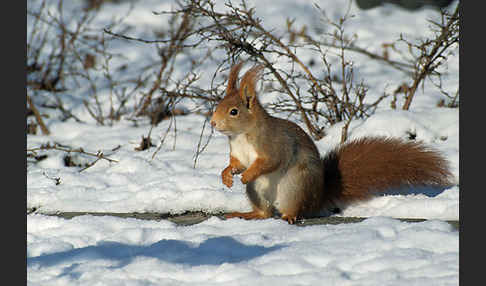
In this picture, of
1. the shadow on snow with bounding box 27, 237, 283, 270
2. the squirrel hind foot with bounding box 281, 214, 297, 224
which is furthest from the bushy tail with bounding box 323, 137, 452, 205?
the shadow on snow with bounding box 27, 237, 283, 270

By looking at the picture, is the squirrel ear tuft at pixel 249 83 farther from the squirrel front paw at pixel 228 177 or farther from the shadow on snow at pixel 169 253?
the shadow on snow at pixel 169 253

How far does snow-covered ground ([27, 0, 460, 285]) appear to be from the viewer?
2488 millimetres

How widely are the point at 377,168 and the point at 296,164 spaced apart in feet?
1.50

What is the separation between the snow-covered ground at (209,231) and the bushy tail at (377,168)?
10cm

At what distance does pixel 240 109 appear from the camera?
3045 mm

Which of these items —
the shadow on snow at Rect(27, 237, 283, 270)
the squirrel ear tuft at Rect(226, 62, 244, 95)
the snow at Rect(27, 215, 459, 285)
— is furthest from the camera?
the squirrel ear tuft at Rect(226, 62, 244, 95)

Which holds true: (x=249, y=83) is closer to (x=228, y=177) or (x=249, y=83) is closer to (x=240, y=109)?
(x=240, y=109)

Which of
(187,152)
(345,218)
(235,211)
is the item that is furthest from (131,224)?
(187,152)

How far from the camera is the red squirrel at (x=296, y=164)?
306cm

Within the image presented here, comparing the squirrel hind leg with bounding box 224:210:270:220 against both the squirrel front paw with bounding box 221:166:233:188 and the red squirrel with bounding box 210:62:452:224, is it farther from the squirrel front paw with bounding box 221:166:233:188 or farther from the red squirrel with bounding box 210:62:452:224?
the squirrel front paw with bounding box 221:166:233:188

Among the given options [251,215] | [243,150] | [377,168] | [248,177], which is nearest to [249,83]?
[243,150]

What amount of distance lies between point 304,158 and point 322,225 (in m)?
0.35

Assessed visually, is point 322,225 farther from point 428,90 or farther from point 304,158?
point 428,90

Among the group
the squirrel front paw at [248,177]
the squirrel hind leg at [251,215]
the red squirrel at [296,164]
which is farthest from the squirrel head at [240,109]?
the squirrel hind leg at [251,215]
